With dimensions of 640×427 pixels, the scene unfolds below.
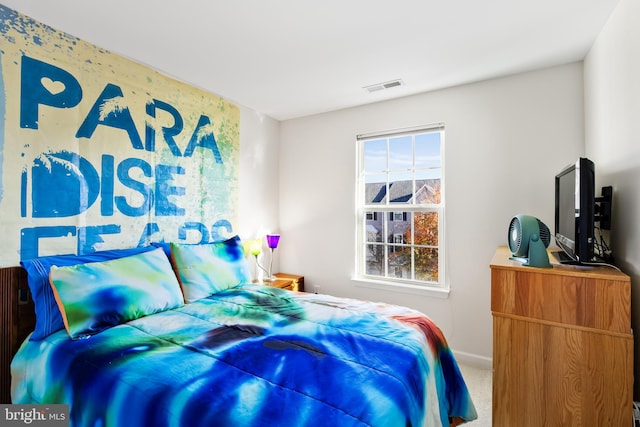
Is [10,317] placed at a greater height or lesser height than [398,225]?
lesser

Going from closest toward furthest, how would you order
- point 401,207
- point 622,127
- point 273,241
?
point 622,127, point 401,207, point 273,241

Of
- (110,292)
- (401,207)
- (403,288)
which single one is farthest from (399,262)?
(110,292)

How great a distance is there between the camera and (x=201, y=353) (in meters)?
1.40

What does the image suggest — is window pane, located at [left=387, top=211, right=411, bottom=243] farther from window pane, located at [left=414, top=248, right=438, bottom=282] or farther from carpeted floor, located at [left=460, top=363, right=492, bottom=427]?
carpeted floor, located at [left=460, top=363, right=492, bottom=427]

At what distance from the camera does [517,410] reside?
1636 mm

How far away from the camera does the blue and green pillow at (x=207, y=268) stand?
7.44ft

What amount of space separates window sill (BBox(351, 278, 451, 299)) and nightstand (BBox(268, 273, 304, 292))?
2.15 feet

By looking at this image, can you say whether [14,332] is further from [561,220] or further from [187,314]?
[561,220]

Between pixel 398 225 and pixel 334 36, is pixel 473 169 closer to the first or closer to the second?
pixel 398 225

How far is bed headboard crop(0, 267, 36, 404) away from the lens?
65.8 inches

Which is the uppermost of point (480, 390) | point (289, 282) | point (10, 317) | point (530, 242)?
point (530, 242)

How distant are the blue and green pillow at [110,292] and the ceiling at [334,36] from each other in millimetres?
1505

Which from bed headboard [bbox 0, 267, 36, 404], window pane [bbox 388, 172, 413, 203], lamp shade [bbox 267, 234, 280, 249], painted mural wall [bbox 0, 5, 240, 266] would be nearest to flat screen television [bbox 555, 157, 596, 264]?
window pane [bbox 388, 172, 413, 203]

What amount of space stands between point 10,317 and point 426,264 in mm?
3114
